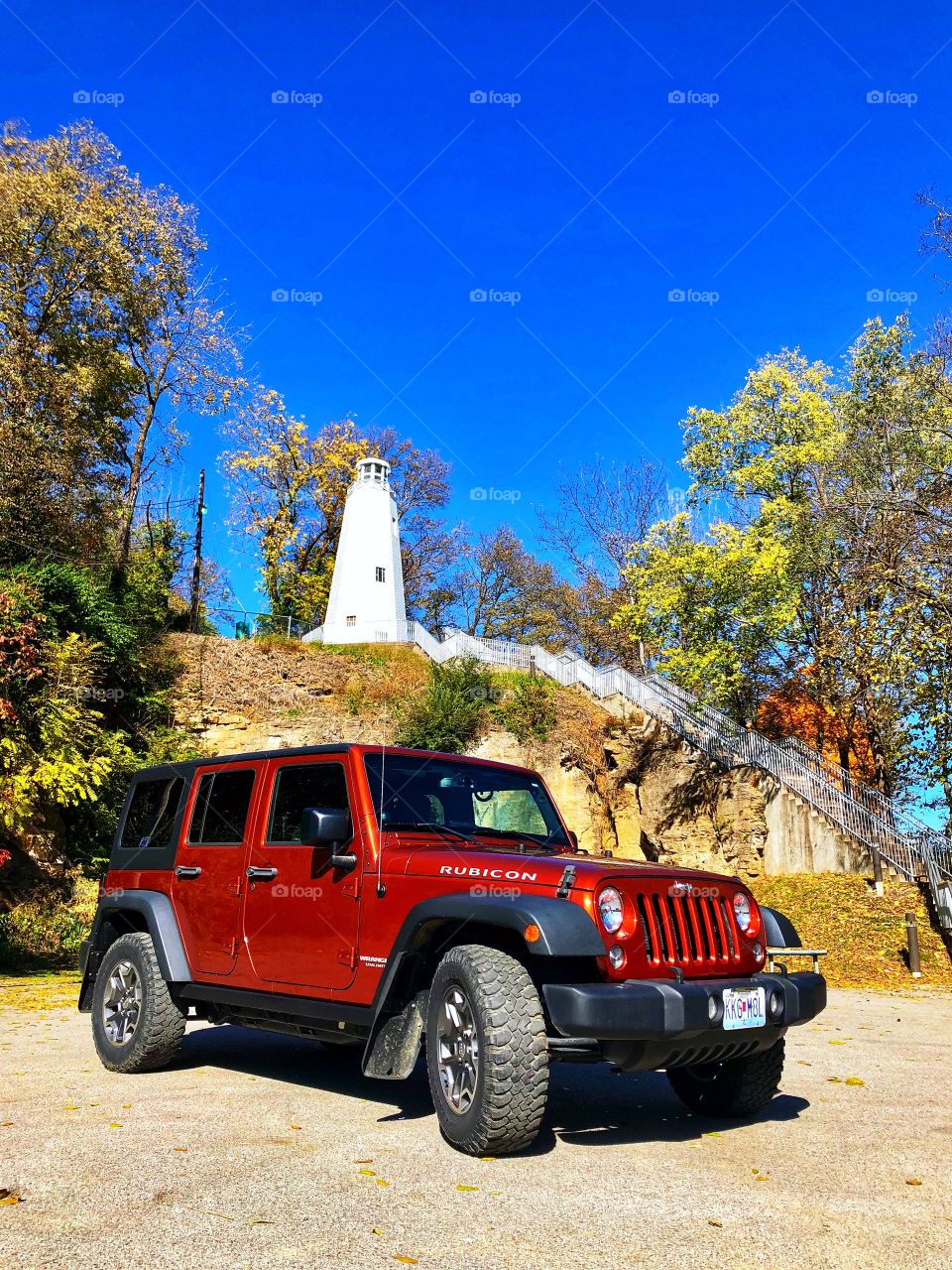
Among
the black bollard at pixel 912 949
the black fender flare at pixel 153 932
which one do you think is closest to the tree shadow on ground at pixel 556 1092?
the black fender flare at pixel 153 932

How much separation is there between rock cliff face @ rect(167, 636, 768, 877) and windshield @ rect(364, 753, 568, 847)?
2137 cm

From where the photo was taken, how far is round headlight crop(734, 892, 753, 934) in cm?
533

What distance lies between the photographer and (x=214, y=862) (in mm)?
6578

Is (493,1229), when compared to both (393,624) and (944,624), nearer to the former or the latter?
(944,624)

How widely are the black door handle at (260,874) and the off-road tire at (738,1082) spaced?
2.81 m

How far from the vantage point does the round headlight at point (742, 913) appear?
17.5ft

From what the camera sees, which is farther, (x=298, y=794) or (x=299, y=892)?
(x=298, y=794)

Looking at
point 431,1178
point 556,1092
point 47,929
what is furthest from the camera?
point 47,929

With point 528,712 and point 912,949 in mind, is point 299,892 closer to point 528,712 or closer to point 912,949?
point 912,949

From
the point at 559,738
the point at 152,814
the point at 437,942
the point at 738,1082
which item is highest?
the point at 559,738

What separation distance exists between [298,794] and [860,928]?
16.2 metres

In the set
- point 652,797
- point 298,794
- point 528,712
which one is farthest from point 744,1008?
point 528,712

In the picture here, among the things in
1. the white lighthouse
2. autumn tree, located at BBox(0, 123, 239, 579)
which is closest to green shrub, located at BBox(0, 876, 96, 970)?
autumn tree, located at BBox(0, 123, 239, 579)

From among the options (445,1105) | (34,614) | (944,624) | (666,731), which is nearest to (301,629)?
(666,731)
